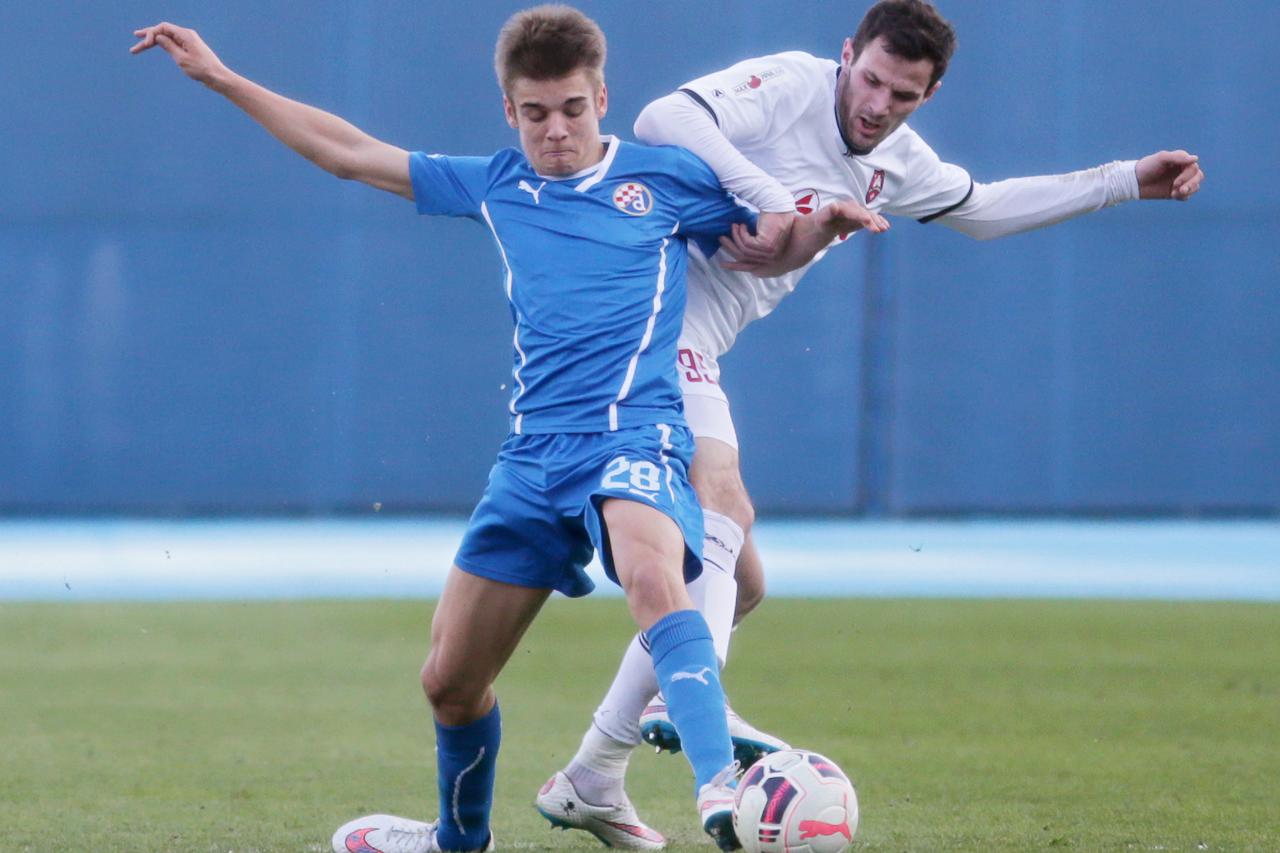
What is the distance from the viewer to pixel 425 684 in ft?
13.0

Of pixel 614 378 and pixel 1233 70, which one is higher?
pixel 1233 70

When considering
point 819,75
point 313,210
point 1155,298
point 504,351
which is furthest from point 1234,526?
point 819,75

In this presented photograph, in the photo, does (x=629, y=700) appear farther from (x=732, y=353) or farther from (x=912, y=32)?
(x=732, y=353)

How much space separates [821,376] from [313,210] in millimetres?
4073

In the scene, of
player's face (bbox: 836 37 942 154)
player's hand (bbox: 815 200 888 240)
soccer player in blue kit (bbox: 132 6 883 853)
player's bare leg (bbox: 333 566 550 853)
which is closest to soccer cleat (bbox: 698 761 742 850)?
soccer player in blue kit (bbox: 132 6 883 853)

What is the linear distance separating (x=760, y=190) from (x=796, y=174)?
451 mm

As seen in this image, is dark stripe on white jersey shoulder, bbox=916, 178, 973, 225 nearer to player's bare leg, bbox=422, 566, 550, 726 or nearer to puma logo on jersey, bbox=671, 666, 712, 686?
player's bare leg, bbox=422, 566, 550, 726

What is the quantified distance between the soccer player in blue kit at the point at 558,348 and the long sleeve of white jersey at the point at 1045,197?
89cm

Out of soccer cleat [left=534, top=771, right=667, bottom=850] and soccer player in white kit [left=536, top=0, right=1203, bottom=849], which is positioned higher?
soccer player in white kit [left=536, top=0, right=1203, bottom=849]

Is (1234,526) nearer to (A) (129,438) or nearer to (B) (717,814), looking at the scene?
(A) (129,438)

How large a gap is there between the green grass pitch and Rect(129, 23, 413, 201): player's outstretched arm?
61.1 inches

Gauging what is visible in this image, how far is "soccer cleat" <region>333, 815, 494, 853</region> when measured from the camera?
400 centimetres

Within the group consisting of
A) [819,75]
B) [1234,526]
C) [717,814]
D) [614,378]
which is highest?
[819,75]

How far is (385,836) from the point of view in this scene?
4.05 meters
